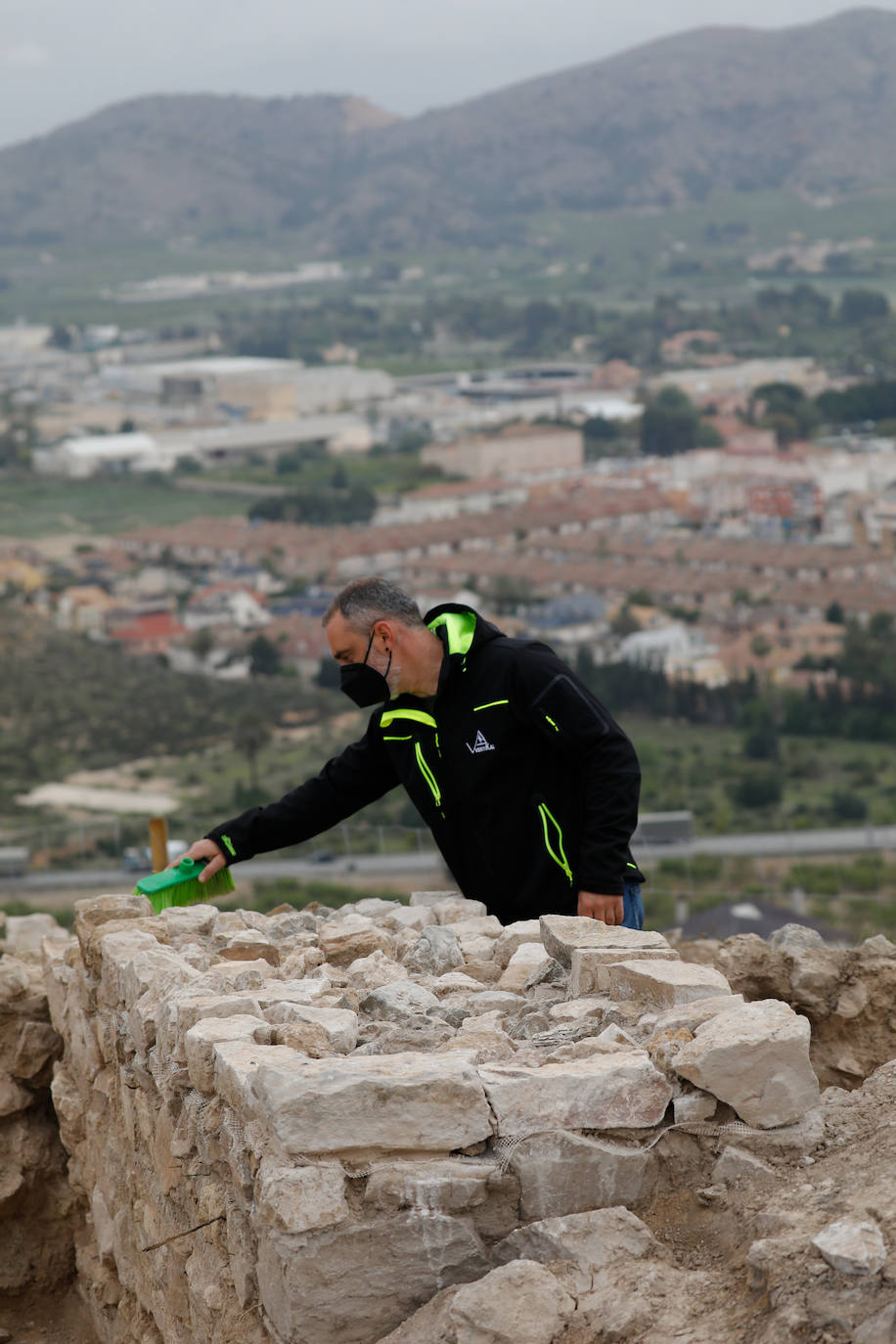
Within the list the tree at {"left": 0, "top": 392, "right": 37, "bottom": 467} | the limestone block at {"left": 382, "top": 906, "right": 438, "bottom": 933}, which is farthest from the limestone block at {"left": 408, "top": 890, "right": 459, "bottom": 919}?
the tree at {"left": 0, "top": 392, "right": 37, "bottom": 467}

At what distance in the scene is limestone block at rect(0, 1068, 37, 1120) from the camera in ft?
18.5

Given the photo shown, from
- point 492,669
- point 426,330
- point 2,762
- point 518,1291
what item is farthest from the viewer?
point 426,330

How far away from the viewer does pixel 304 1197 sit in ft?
9.59

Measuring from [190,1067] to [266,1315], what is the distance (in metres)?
0.59

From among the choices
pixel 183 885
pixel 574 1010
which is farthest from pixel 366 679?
pixel 183 885

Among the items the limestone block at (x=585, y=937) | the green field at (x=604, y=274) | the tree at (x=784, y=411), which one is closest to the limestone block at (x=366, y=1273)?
the limestone block at (x=585, y=937)

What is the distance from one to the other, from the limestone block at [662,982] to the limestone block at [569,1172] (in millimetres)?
485

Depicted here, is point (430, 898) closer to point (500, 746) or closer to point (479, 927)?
point (479, 927)

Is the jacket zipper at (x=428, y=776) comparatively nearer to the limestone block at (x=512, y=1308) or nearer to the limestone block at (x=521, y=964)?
the limestone block at (x=521, y=964)

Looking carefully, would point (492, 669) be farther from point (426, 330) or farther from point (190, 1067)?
point (426, 330)

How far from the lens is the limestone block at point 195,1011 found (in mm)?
3686

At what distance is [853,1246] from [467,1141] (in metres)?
0.74

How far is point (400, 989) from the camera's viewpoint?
152 inches

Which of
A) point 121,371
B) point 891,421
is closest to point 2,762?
point 891,421
